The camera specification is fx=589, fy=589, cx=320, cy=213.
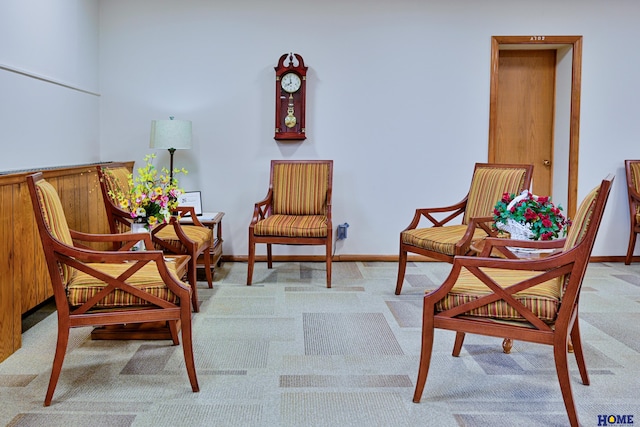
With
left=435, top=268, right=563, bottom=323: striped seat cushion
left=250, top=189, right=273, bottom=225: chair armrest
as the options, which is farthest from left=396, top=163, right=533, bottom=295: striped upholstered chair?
left=435, top=268, right=563, bottom=323: striped seat cushion

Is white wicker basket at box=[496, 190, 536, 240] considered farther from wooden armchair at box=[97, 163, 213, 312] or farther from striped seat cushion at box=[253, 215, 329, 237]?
wooden armchair at box=[97, 163, 213, 312]

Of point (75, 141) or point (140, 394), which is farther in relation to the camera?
point (75, 141)

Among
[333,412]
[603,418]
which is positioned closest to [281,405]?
[333,412]

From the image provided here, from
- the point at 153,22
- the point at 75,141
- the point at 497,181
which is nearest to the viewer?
the point at 497,181

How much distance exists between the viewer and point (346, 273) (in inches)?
174

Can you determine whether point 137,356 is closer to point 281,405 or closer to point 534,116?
point 281,405

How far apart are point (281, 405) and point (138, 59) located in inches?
137

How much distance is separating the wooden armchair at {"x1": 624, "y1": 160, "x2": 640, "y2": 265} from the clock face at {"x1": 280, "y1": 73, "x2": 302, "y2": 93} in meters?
2.76

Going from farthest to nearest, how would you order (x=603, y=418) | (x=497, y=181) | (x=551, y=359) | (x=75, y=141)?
(x=75, y=141), (x=497, y=181), (x=551, y=359), (x=603, y=418)

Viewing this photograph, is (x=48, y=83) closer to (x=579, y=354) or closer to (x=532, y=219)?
(x=532, y=219)

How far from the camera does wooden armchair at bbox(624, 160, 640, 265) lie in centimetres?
473

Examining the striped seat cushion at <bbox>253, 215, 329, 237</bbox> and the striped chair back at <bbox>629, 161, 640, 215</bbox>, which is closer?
the striped seat cushion at <bbox>253, 215, 329, 237</bbox>

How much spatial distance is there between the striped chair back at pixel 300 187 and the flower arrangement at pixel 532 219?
1.87 metres

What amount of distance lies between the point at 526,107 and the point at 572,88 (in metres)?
0.40
